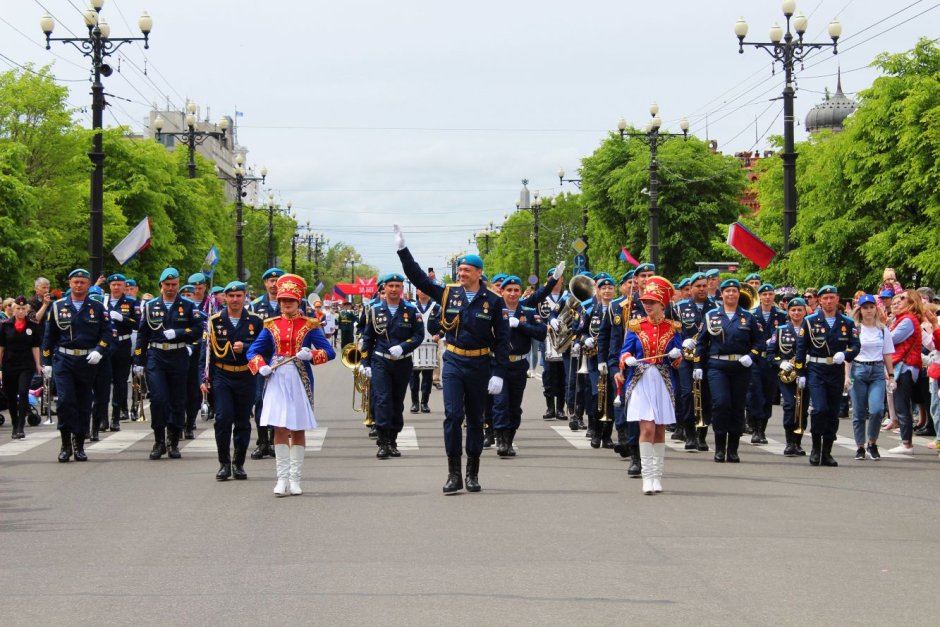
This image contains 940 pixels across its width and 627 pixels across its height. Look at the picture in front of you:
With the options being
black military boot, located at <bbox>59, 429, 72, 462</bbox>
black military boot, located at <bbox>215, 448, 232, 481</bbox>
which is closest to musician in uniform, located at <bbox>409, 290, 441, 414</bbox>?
black military boot, located at <bbox>59, 429, 72, 462</bbox>

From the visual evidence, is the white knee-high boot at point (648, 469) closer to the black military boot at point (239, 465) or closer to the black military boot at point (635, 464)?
the black military boot at point (635, 464)

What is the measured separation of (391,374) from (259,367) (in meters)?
3.78

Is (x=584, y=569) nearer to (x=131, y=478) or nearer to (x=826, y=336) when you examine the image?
(x=131, y=478)

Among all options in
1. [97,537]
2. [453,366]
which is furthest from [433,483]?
[97,537]

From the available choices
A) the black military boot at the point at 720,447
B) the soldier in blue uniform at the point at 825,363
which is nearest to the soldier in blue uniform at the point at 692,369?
the black military boot at the point at 720,447

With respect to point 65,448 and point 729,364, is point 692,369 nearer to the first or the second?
point 729,364

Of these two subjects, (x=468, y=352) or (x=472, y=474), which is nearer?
(x=468, y=352)

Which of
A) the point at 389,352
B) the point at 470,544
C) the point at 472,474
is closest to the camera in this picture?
the point at 470,544

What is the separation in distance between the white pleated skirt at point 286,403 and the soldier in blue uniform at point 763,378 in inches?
287

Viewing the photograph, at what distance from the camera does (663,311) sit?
13758 mm

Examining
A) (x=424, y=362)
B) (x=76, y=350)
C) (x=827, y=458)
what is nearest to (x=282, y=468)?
(x=76, y=350)

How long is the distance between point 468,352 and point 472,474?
111cm

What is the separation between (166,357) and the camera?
53.7 ft

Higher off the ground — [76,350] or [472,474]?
[76,350]
